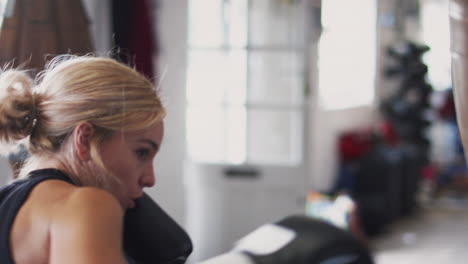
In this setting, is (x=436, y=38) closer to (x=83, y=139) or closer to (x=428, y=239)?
(x=428, y=239)

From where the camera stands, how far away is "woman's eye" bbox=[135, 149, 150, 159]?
A: 3.72 ft

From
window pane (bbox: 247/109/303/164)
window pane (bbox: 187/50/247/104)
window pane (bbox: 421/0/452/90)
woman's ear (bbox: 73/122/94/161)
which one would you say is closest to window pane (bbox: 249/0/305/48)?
window pane (bbox: 187/50/247/104)

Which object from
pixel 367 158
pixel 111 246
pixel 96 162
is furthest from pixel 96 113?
pixel 367 158

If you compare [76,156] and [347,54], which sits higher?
[347,54]

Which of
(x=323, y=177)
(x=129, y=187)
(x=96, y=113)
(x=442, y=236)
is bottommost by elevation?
(x=442, y=236)

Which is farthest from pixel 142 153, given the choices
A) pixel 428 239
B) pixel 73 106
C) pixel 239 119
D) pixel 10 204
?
pixel 428 239

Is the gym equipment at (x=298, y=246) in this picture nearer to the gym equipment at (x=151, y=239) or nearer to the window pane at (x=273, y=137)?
the gym equipment at (x=151, y=239)

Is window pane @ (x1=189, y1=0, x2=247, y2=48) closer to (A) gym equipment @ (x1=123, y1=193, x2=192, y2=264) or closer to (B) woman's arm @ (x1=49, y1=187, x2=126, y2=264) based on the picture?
(A) gym equipment @ (x1=123, y1=193, x2=192, y2=264)

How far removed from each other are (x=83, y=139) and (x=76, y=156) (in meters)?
0.05

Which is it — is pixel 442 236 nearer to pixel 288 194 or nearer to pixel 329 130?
pixel 329 130

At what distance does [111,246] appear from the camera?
0.90 m

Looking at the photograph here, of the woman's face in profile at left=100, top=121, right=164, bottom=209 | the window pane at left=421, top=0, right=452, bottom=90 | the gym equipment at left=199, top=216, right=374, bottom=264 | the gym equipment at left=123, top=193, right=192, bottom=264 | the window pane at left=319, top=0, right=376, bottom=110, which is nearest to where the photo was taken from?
the woman's face in profile at left=100, top=121, right=164, bottom=209

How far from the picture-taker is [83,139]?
3.55ft

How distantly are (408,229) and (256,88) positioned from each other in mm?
2100
